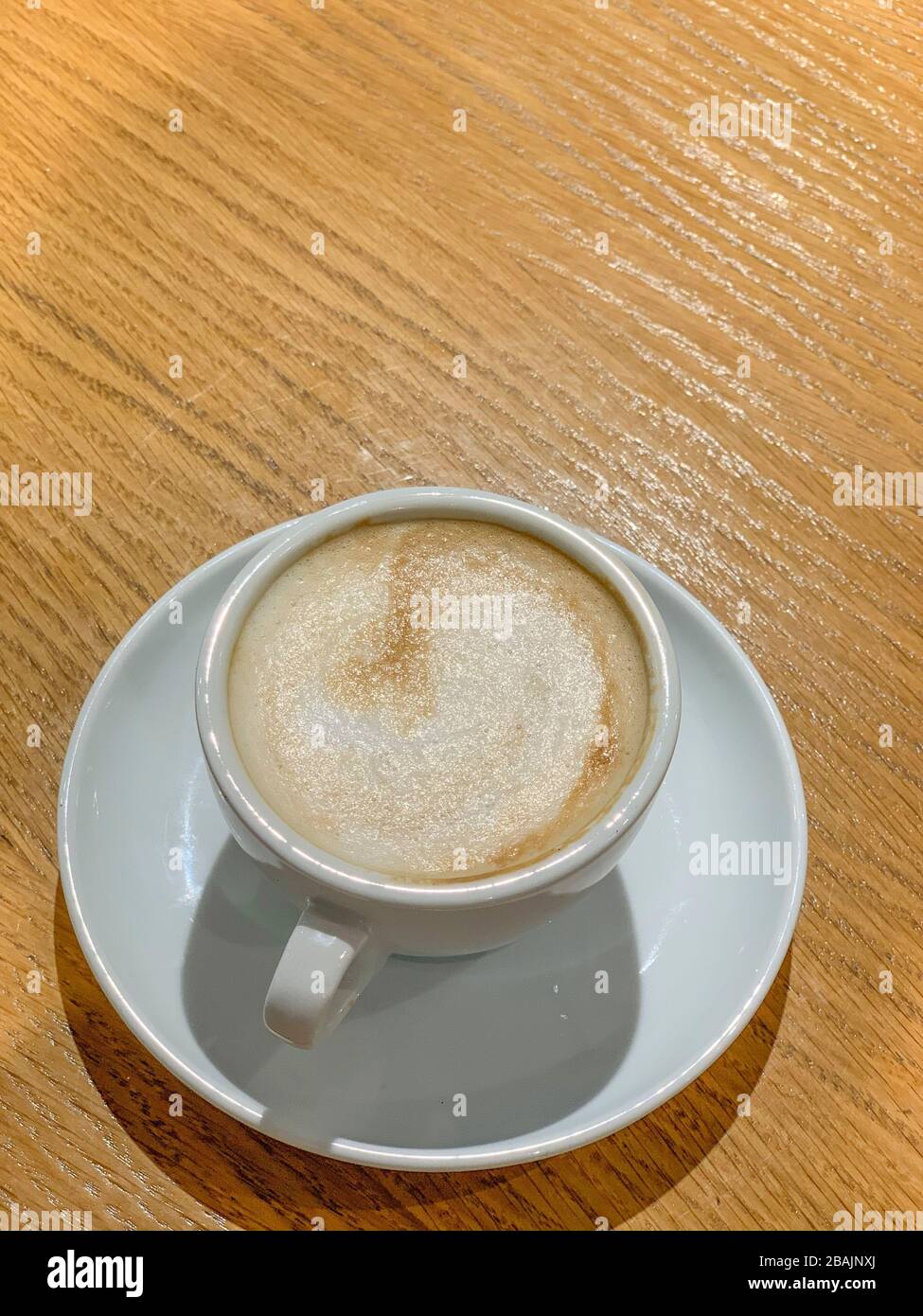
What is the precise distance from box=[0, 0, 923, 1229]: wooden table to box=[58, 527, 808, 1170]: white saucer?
7 centimetres

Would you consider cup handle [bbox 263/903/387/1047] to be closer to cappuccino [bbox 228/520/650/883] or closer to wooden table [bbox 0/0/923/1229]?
cappuccino [bbox 228/520/650/883]

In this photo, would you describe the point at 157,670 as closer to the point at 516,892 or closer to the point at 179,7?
the point at 516,892

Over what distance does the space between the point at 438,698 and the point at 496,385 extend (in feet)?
1.24

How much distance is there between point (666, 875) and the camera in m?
0.76

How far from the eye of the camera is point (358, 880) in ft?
1.99

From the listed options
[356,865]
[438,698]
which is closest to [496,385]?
[438,698]

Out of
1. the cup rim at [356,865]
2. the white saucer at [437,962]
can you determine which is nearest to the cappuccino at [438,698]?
the cup rim at [356,865]

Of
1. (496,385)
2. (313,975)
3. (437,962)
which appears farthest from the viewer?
(496,385)

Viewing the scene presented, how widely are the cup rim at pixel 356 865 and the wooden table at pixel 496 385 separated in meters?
0.21

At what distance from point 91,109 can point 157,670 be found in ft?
1.84

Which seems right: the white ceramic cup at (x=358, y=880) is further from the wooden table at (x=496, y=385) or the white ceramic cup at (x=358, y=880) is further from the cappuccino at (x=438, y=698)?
the wooden table at (x=496, y=385)

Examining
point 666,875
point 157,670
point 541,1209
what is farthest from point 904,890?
point 157,670

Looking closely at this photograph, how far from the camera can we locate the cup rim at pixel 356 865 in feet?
2.00

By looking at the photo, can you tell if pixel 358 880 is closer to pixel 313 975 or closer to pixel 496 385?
pixel 313 975
